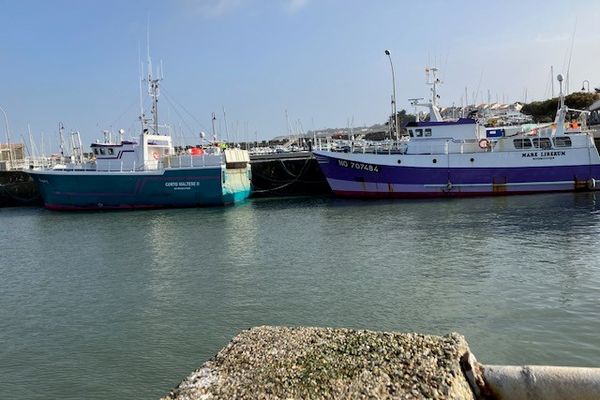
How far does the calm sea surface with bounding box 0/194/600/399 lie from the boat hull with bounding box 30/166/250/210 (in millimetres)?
7599

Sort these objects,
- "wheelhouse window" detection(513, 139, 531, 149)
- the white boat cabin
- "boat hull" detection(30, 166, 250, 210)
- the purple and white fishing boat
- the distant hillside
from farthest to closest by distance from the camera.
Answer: the distant hillside
the white boat cabin
"boat hull" detection(30, 166, 250, 210)
"wheelhouse window" detection(513, 139, 531, 149)
the purple and white fishing boat

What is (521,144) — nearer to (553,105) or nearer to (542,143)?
(542,143)

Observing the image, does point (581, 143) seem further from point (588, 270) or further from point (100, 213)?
point (100, 213)

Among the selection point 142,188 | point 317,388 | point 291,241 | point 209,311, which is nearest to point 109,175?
point 142,188

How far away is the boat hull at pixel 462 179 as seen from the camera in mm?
28938

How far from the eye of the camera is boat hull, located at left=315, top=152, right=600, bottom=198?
2894cm

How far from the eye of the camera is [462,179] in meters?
29.5

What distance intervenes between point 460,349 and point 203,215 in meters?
23.6

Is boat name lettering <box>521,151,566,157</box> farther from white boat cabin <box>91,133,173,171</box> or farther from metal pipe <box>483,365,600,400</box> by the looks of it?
metal pipe <box>483,365,600,400</box>

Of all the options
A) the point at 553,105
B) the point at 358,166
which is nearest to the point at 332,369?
the point at 358,166

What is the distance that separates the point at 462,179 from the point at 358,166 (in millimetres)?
5963

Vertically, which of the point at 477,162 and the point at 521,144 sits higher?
the point at 521,144

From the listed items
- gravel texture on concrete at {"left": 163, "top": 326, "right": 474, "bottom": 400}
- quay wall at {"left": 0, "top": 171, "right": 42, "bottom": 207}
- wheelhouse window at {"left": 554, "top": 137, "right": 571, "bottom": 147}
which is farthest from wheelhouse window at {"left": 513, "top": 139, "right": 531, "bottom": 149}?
quay wall at {"left": 0, "top": 171, "right": 42, "bottom": 207}

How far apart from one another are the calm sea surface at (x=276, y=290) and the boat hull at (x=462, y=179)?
264 inches
